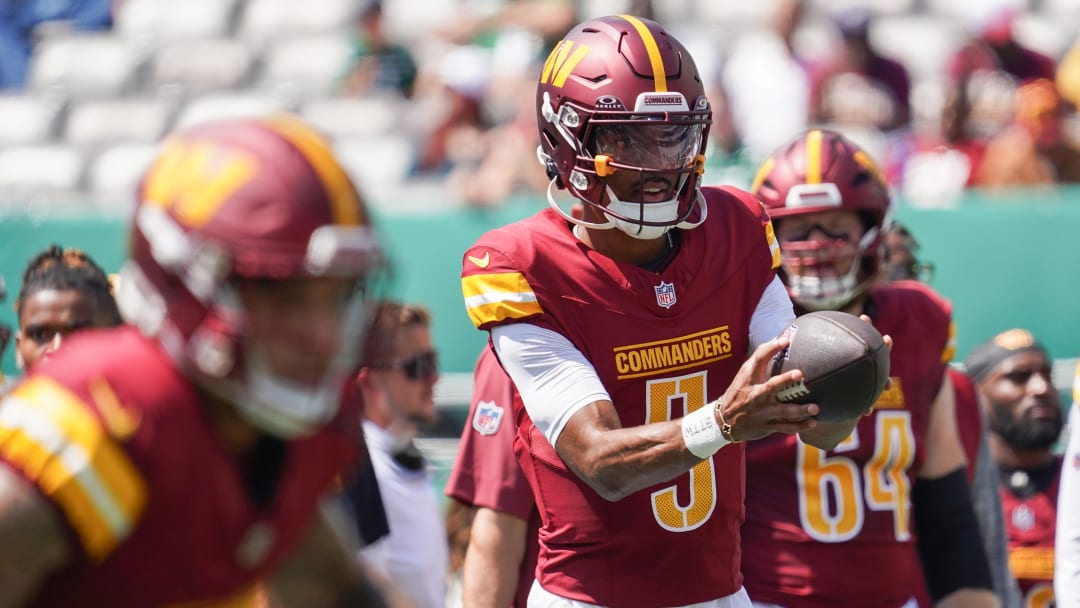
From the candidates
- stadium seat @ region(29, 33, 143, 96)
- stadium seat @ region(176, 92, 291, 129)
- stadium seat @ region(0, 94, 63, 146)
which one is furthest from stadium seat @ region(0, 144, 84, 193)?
stadium seat @ region(29, 33, 143, 96)

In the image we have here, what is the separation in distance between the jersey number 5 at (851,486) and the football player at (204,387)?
6.70 ft

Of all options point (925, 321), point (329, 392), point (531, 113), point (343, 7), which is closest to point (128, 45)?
point (343, 7)

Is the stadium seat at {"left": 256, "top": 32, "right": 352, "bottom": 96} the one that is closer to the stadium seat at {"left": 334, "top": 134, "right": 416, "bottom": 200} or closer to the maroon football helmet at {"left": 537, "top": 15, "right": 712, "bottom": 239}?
the stadium seat at {"left": 334, "top": 134, "right": 416, "bottom": 200}

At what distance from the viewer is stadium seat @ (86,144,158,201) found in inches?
356

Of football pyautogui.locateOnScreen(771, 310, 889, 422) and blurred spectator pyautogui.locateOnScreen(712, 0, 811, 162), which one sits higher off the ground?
football pyautogui.locateOnScreen(771, 310, 889, 422)

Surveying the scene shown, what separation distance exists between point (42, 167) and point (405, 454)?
5.29 metres

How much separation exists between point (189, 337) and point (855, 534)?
2.38 m

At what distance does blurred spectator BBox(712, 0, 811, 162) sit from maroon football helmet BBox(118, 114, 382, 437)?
578 centimetres

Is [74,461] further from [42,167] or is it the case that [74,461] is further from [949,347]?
[42,167]

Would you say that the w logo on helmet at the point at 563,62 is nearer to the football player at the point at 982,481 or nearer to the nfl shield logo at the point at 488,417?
the nfl shield logo at the point at 488,417

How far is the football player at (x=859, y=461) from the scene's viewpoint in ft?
13.5

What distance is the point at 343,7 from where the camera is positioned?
1045cm

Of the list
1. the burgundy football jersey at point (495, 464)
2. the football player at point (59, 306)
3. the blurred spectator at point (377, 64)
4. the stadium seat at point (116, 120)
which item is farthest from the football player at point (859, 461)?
the stadium seat at point (116, 120)

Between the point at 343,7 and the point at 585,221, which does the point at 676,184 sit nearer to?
the point at 585,221
